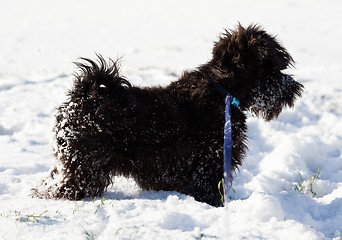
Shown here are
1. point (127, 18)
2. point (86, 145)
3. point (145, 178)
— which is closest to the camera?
point (86, 145)

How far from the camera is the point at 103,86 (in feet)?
11.5

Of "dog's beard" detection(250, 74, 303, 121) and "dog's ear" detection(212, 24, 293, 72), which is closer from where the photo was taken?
"dog's ear" detection(212, 24, 293, 72)

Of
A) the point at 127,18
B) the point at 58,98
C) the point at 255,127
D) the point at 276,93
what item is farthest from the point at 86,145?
the point at 127,18

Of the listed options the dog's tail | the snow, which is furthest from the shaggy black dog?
the snow

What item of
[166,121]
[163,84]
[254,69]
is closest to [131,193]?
[166,121]

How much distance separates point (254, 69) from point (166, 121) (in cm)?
105

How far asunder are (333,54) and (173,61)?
5011 mm

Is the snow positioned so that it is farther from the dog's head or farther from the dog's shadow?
the dog's head

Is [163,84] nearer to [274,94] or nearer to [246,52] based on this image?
[246,52]

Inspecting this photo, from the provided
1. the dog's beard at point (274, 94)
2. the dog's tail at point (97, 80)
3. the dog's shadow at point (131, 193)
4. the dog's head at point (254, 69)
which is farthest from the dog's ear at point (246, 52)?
the dog's shadow at point (131, 193)

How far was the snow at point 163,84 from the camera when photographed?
270 centimetres

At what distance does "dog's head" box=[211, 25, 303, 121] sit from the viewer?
12.7 ft

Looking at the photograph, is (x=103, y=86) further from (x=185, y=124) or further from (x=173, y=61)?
(x=173, y=61)

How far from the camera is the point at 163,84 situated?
4508 millimetres
